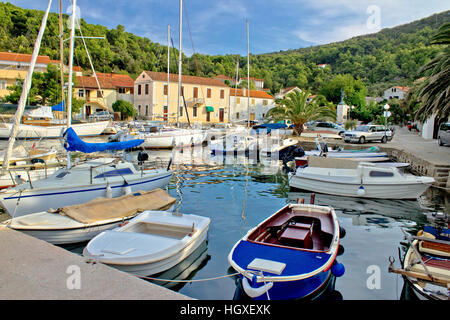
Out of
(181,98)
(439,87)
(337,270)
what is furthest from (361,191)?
(181,98)

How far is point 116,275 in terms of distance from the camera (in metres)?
4.88

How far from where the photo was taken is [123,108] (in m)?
55.2

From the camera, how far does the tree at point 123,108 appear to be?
2170 inches

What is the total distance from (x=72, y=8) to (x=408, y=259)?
49.1ft

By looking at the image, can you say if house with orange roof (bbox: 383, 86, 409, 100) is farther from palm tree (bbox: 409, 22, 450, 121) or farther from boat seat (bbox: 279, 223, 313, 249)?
boat seat (bbox: 279, 223, 313, 249)

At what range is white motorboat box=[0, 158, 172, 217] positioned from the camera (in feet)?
32.6

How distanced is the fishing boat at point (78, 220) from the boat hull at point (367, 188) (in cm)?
845

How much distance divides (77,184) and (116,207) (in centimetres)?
223

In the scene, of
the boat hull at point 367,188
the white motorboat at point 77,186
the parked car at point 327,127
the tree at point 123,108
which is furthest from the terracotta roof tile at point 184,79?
the boat hull at point 367,188

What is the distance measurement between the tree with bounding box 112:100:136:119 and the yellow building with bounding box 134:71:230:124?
9.62 ft

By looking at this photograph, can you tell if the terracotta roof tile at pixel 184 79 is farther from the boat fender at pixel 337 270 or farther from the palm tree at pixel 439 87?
the boat fender at pixel 337 270

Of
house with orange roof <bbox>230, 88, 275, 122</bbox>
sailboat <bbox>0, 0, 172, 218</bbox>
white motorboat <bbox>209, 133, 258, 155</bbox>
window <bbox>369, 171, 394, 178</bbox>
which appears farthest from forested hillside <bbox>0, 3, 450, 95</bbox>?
window <bbox>369, 171, 394, 178</bbox>
